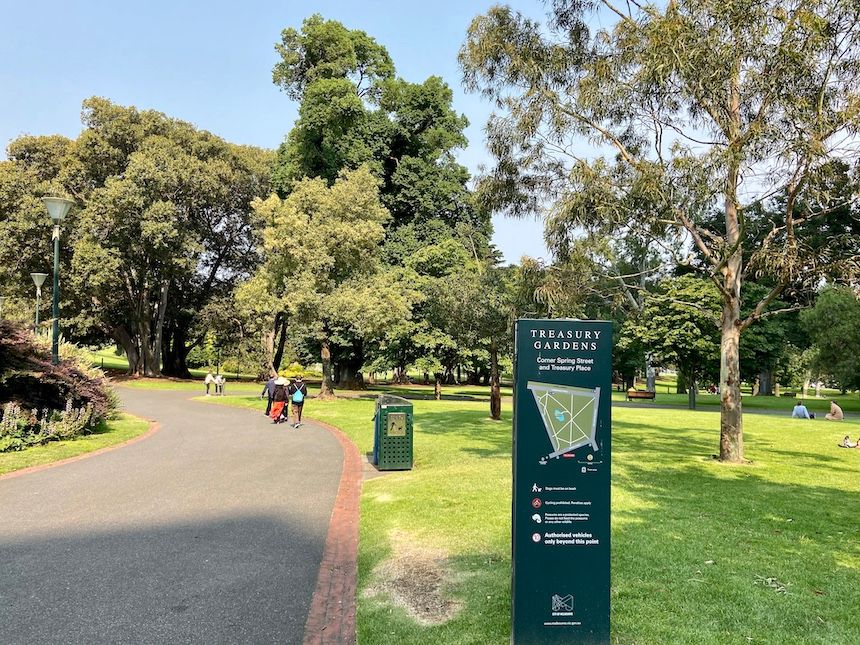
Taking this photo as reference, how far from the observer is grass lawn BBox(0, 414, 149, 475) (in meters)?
11.1

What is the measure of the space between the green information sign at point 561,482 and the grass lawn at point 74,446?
1005cm

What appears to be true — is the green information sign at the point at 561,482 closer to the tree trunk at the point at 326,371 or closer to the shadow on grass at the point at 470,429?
the shadow on grass at the point at 470,429

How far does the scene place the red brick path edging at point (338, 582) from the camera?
4410mm

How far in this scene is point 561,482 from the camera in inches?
152

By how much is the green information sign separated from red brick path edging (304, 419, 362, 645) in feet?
4.57

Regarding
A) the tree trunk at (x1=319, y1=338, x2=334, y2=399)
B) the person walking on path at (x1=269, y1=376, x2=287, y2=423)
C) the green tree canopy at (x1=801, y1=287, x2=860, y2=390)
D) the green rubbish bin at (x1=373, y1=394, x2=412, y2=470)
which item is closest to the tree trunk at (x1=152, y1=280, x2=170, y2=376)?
the tree trunk at (x1=319, y1=338, x2=334, y2=399)

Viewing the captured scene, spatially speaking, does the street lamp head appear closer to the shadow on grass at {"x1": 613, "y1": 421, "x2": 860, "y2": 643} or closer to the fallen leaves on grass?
the shadow on grass at {"x1": 613, "y1": 421, "x2": 860, "y2": 643}

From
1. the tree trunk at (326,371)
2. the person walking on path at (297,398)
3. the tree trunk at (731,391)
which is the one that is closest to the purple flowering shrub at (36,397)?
the person walking on path at (297,398)

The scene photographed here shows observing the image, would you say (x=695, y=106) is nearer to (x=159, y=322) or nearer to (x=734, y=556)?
(x=734, y=556)

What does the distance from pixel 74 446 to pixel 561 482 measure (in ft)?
41.1

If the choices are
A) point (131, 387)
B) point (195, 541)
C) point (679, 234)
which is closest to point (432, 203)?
point (131, 387)

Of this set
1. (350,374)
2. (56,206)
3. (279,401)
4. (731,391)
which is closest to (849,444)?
(731,391)

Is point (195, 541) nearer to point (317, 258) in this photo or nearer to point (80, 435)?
point (80, 435)

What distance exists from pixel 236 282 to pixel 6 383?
33.7 meters
